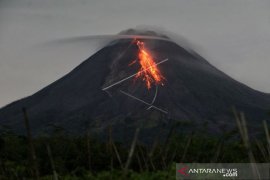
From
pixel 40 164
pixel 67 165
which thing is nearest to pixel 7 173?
pixel 40 164

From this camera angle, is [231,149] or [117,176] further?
[231,149]

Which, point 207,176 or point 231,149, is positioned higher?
point 207,176

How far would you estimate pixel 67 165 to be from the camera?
4775cm

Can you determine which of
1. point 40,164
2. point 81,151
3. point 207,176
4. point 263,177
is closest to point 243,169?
point 263,177

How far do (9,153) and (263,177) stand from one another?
2781cm

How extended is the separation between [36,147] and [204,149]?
13716 millimetres

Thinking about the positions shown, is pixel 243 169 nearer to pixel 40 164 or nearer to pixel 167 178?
pixel 167 178

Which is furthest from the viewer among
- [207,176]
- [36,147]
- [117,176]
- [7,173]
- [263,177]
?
[36,147]

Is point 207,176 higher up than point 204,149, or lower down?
higher up

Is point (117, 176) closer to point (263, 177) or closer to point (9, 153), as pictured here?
point (263, 177)

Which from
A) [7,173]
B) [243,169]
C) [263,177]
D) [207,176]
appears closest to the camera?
[207,176]

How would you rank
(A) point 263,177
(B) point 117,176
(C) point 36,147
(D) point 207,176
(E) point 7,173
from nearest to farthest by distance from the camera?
1. (D) point 207,176
2. (A) point 263,177
3. (B) point 117,176
4. (E) point 7,173
5. (C) point 36,147

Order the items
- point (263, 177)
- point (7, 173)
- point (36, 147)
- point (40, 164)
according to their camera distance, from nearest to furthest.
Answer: point (263, 177), point (7, 173), point (40, 164), point (36, 147)

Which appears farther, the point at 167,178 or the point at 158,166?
the point at 158,166
